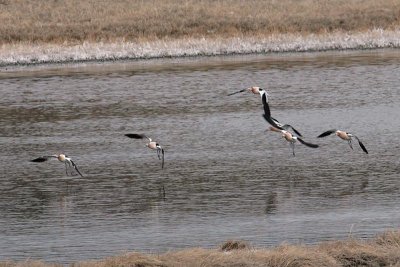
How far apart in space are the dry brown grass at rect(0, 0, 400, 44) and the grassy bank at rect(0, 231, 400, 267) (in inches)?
1529

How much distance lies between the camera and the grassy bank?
492 inches

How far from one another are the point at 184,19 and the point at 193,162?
108 feet

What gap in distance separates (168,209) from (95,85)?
838 inches

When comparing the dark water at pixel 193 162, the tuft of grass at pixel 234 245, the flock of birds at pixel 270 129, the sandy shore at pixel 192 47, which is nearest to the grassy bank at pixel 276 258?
the tuft of grass at pixel 234 245

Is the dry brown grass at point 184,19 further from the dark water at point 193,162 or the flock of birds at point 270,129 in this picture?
the flock of birds at point 270,129

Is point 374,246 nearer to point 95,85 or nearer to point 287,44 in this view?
point 95,85

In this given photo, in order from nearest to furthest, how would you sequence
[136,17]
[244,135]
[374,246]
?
[374,246]
[244,135]
[136,17]

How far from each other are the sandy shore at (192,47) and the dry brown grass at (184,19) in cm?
171

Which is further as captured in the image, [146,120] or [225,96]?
[225,96]

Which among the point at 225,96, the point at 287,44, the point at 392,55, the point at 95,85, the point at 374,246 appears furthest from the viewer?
the point at 287,44

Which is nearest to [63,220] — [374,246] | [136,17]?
[374,246]

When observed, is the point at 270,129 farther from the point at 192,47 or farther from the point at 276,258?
the point at 192,47

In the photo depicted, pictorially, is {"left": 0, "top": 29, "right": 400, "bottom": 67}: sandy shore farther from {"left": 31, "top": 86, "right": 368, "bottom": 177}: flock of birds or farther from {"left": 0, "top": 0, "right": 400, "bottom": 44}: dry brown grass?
{"left": 31, "top": 86, "right": 368, "bottom": 177}: flock of birds

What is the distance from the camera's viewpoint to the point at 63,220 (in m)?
17.5
